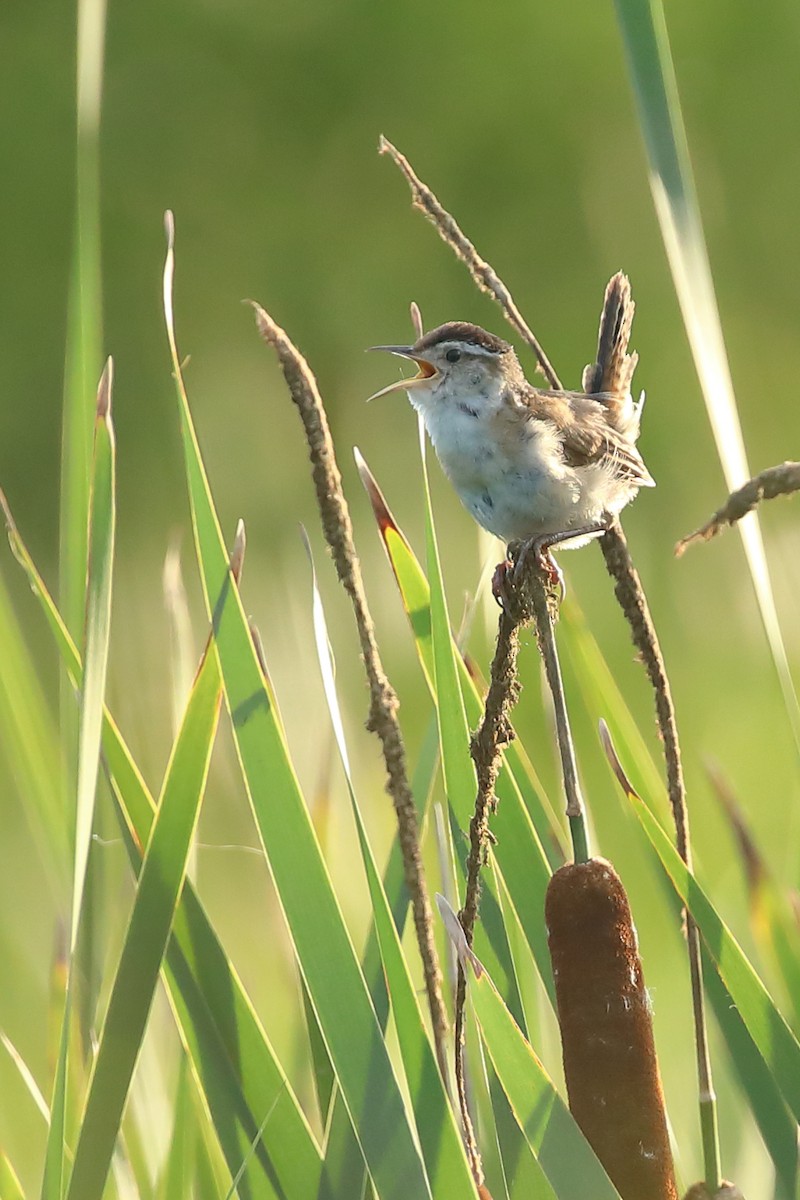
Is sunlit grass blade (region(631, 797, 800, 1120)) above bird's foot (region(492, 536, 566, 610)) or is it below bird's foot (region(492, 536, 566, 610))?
below

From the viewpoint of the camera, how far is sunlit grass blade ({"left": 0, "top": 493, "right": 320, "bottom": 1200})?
1.84 ft

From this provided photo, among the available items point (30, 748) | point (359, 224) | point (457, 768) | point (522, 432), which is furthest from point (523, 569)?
point (359, 224)

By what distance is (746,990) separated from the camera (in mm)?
567

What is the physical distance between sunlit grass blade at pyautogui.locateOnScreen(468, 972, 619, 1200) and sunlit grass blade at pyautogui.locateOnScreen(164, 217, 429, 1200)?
0.04m

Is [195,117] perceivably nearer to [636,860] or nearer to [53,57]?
[53,57]

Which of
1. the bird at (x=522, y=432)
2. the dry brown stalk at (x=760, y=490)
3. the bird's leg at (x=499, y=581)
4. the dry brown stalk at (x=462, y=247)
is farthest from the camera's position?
the bird at (x=522, y=432)

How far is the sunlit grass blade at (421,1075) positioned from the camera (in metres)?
0.50

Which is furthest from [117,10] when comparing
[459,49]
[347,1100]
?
[347,1100]

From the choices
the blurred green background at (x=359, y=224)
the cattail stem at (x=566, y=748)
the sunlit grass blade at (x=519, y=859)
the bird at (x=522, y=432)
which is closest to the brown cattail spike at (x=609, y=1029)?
the cattail stem at (x=566, y=748)

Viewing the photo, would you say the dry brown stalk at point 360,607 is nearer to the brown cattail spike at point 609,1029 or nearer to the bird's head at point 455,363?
the brown cattail spike at point 609,1029

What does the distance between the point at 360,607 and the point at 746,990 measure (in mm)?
228

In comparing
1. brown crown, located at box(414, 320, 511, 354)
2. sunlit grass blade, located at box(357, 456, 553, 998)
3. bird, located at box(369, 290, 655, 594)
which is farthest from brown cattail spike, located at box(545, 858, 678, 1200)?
brown crown, located at box(414, 320, 511, 354)

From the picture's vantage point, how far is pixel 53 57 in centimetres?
335

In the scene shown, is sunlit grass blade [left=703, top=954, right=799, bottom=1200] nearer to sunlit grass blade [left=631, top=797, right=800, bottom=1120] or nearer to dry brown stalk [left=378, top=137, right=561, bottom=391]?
sunlit grass blade [left=631, top=797, right=800, bottom=1120]
